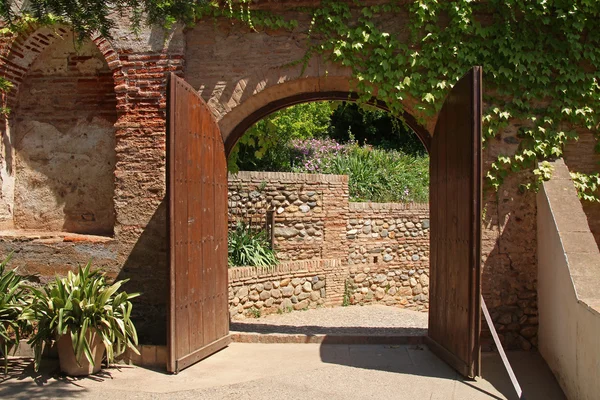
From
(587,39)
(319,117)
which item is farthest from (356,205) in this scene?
(587,39)

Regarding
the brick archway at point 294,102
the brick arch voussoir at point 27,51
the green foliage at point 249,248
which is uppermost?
the brick arch voussoir at point 27,51

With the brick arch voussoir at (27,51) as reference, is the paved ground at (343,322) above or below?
below

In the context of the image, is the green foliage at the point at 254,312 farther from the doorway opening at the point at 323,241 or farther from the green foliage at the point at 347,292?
the green foliage at the point at 347,292

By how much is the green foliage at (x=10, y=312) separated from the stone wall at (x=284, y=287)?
4.27m

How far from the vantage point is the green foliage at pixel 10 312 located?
18.4 ft

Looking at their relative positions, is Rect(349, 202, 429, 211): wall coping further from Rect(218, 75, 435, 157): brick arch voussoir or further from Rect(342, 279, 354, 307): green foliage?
Rect(218, 75, 435, 157): brick arch voussoir

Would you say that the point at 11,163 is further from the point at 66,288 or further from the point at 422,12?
the point at 422,12

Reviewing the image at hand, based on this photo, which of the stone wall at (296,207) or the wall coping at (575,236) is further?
the stone wall at (296,207)

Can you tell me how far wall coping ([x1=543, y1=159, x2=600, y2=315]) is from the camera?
4980 millimetres

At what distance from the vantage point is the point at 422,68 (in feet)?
21.8

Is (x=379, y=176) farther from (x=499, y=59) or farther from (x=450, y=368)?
(x=450, y=368)

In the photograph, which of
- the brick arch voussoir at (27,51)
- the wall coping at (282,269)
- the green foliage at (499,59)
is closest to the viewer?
the green foliage at (499,59)

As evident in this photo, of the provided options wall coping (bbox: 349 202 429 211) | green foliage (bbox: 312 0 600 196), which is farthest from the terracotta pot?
wall coping (bbox: 349 202 429 211)

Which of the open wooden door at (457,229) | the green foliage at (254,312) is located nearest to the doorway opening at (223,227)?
the open wooden door at (457,229)
